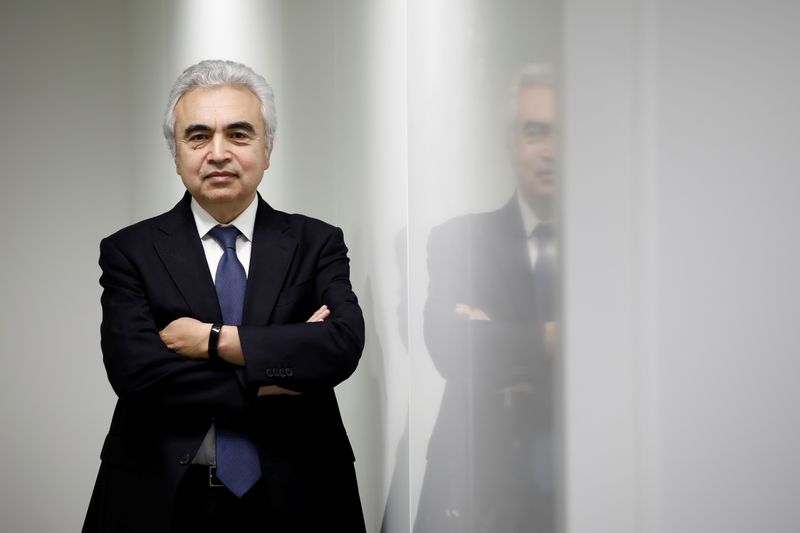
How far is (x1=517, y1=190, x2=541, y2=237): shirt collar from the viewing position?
1743 mm

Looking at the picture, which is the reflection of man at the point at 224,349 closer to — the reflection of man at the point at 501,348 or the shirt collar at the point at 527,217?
the reflection of man at the point at 501,348

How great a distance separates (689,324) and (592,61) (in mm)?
442

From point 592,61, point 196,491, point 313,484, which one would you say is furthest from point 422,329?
point 592,61

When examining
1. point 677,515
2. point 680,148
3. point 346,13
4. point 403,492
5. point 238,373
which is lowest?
point 403,492

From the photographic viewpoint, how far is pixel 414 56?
2477 mm

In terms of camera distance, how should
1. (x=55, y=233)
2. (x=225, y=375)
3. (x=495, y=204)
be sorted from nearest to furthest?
(x=495, y=204)
(x=225, y=375)
(x=55, y=233)

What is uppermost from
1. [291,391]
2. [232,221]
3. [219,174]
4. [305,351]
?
[219,174]

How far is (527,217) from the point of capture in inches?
70.1

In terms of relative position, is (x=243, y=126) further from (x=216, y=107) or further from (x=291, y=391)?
(x=291, y=391)

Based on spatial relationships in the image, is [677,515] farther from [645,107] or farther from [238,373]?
[238,373]

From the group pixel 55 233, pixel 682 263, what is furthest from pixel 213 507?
pixel 55 233

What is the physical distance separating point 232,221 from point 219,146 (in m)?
0.20

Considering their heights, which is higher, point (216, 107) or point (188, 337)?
point (216, 107)

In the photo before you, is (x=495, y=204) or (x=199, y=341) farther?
(x=199, y=341)
